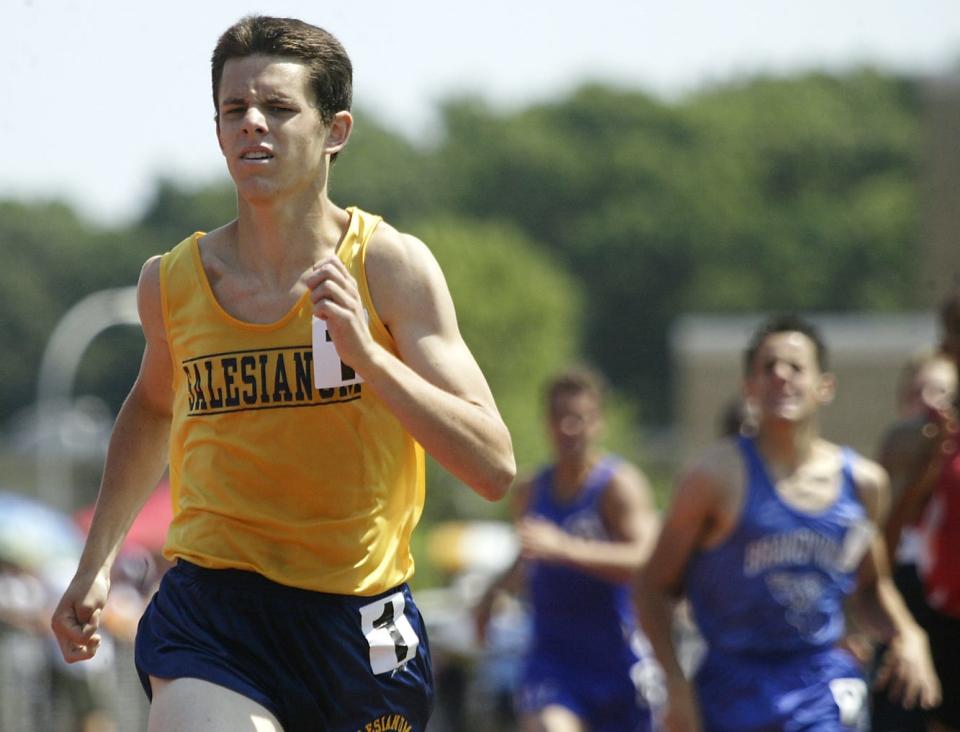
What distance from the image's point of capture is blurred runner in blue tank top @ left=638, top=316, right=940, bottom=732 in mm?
6730

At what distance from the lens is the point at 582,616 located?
926 centimetres

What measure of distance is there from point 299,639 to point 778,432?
310cm

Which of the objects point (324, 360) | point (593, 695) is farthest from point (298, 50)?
point (593, 695)

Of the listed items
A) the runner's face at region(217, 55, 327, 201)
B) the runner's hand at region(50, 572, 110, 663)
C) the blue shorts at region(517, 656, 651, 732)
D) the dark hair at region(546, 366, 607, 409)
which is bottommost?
the blue shorts at region(517, 656, 651, 732)

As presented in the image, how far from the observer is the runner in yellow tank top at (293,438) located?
14.1 feet

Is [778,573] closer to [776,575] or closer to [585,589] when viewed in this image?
[776,575]

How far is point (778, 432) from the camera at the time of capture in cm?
696

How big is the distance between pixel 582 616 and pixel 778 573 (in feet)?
8.67

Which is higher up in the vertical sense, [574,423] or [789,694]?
[574,423]

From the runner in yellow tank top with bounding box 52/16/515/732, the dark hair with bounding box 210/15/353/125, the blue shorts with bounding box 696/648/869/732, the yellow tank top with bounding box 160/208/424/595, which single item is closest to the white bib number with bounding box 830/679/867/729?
the blue shorts with bounding box 696/648/869/732

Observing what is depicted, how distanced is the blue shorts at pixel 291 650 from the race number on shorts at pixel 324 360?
55cm

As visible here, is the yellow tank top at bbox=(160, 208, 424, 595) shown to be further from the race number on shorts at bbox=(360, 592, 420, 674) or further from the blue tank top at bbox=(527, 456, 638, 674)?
the blue tank top at bbox=(527, 456, 638, 674)

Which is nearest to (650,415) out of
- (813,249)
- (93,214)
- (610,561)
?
(813,249)

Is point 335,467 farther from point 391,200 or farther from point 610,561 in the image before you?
point 391,200
